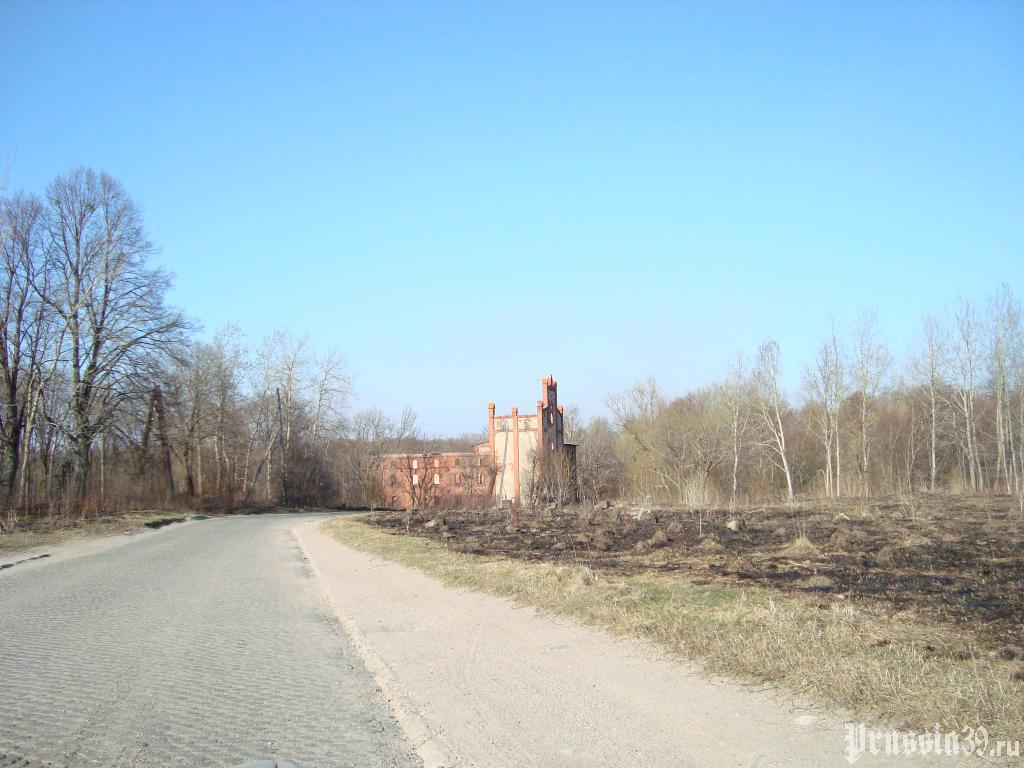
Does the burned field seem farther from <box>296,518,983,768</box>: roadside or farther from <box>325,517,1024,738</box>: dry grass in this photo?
<box>296,518,983,768</box>: roadside

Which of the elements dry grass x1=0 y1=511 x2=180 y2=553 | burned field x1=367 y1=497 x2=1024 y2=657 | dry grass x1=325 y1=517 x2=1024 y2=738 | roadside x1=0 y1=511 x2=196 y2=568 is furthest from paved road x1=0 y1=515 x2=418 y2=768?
dry grass x1=0 y1=511 x2=180 y2=553

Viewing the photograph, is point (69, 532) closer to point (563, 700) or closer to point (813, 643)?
point (563, 700)

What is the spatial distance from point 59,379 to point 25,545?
2005 cm

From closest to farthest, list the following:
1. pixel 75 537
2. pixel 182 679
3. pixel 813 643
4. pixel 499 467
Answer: pixel 813 643 → pixel 182 679 → pixel 75 537 → pixel 499 467

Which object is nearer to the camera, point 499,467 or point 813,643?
point 813,643

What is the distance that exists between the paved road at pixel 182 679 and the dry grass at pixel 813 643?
3.09 m

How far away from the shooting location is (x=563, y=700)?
651 cm

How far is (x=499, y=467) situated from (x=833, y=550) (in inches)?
1437

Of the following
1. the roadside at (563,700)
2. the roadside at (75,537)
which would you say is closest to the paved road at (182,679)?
the roadside at (563,700)

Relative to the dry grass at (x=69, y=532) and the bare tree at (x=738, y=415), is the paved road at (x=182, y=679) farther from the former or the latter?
the bare tree at (x=738, y=415)

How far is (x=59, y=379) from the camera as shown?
41094mm

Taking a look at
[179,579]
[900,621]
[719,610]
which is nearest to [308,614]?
[179,579]

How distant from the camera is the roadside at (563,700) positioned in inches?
204

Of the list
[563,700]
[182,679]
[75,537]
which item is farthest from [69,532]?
[563,700]
